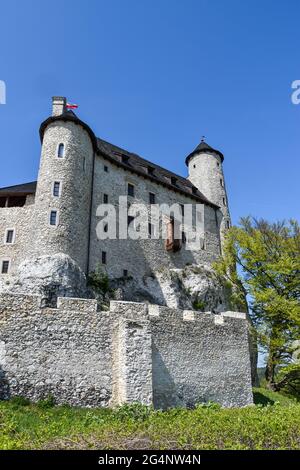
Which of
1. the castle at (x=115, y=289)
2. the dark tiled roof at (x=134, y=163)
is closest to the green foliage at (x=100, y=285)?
the castle at (x=115, y=289)

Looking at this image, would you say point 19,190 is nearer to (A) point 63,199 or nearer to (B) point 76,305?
(A) point 63,199

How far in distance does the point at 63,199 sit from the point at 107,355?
14.5 m

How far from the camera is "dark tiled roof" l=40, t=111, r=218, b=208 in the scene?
94.1 ft

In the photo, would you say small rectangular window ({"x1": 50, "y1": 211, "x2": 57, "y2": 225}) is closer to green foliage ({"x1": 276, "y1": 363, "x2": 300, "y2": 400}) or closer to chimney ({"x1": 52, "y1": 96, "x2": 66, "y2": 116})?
Answer: chimney ({"x1": 52, "y1": 96, "x2": 66, "y2": 116})

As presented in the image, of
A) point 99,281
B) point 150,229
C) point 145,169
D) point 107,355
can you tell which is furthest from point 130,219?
point 107,355

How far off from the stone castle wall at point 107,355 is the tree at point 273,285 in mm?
6737

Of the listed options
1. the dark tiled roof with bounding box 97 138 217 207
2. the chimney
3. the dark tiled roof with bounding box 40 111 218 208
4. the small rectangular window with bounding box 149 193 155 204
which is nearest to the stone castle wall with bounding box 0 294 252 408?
the dark tiled roof with bounding box 40 111 218 208

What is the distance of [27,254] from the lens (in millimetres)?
24594

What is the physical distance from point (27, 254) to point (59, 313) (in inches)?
466

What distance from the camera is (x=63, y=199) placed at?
1019 inches

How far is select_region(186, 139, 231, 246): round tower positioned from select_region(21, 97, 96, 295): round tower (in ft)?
52.8

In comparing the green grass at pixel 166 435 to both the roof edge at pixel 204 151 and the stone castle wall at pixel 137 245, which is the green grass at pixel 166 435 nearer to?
the stone castle wall at pixel 137 245
